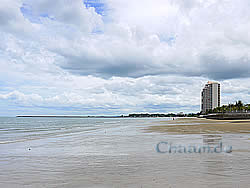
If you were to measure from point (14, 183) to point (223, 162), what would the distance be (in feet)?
27.0

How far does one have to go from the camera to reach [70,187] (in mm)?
7527

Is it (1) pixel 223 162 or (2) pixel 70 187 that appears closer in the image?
(2) pixel 70 187

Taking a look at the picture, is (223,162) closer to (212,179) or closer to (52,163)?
(212,179)

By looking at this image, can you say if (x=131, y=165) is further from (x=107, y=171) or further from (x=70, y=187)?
(x=70, y=187)

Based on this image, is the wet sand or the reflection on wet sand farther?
the wet sand

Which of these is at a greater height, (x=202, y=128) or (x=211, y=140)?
(x=211, y=140)

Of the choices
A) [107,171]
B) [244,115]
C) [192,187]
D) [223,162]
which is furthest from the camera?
[244,115]

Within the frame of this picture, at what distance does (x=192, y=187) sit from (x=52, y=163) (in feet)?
22.5

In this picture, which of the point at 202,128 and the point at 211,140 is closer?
the point at 211,140

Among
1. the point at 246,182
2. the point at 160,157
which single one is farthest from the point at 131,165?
the point at 246,182

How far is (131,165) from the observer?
10570 millimetres

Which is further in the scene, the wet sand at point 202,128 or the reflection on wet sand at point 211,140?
the wet sand at point 202,128

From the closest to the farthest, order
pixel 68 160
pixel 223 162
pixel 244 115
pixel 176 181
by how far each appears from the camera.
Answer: pixel 176 181
pixel 223 162
pixel 68 160
pixel 244 115

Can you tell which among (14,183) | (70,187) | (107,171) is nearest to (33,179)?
(14,183)
